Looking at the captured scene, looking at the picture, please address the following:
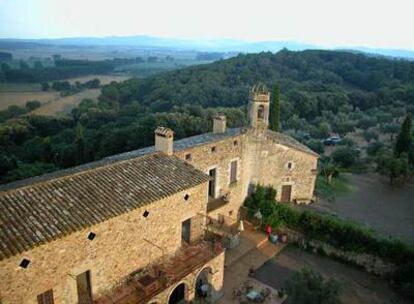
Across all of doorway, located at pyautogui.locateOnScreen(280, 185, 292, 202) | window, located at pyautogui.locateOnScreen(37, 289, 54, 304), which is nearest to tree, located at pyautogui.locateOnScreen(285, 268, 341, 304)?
window, located at pyautogui.locateOnScreen(37, 289, 54, 304)

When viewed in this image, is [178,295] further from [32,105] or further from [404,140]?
[32,105]

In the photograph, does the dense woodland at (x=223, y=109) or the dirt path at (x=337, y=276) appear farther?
the dense woodland at (x=223, y=109)

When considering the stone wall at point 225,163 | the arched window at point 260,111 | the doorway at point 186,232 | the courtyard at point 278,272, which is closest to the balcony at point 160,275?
the doorway at point 186,232

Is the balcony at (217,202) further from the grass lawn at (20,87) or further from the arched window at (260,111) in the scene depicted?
the grass lawn at (20,87)

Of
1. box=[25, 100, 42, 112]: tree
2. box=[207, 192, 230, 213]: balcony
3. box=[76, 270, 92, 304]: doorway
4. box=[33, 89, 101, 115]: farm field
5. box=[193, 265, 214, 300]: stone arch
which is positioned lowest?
box=[33, 89, 101, 115]: farm field

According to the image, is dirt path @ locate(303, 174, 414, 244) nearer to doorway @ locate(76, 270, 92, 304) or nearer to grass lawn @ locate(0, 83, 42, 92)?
doorway @ locate(76, 270, 92, 304)

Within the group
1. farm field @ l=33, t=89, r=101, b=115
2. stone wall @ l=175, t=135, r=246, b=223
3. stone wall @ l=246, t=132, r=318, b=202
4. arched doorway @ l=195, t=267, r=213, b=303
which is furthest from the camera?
farm field @ l=33, t=89, r=101, b=115
